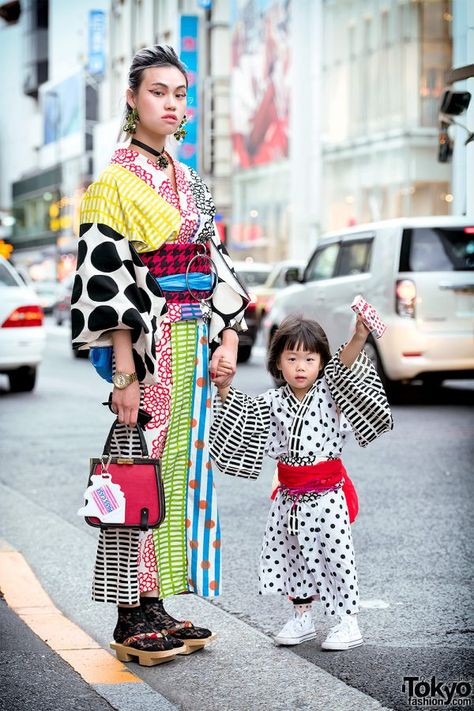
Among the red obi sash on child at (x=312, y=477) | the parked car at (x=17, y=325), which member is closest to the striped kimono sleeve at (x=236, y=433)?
the red obi sash on child at (x=312, y=477)

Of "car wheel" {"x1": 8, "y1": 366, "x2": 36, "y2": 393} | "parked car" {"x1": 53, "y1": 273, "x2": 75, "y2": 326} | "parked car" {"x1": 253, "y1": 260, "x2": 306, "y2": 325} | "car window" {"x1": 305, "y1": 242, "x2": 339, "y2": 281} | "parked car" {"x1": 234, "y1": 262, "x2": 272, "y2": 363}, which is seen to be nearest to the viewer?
"car window" {"x1": 305, "y1": 242, "x2": 339, "y2": 281}

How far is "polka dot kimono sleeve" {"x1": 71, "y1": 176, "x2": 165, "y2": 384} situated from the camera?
383 cm

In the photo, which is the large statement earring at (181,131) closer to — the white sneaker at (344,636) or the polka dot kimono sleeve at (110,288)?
the polka dot kimono sleeve at (110,288)

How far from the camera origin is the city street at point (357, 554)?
3.84 metres

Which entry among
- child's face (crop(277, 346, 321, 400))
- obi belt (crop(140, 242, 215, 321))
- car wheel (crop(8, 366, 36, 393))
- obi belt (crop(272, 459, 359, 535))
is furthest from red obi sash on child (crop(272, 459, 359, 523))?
car wheel (crop(8, 366, 36, 393))

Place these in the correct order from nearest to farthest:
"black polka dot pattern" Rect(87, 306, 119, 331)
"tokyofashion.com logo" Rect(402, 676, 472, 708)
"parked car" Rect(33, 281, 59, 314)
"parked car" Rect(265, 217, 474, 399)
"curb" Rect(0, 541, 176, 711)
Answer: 1. "tokyofashion.com logo" Rect(402, 676, 472, 708)
2. "curb" Rect(0, 541, 176, 711)
3. "black polka dot pattern" Rect(87, 306, 119, 331)
4. "parked car" Rect(265, 217, 474, 399)
5. "parked car" Rect(33, 281, 59, 314)

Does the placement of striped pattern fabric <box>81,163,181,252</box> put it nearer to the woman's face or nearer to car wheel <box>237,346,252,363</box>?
the woman's face

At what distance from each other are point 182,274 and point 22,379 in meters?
10.7

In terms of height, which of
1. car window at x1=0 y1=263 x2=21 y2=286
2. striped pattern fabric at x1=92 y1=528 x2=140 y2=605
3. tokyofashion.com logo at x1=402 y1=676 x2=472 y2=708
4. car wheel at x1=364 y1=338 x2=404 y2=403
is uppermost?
car window at x1=0 y1=263 x2=21 y2=286

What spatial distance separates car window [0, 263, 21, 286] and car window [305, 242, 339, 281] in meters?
3.13

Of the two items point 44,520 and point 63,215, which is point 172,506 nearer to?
point 44,520

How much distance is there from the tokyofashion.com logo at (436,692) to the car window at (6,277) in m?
10.8

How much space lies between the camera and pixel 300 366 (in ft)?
13.6

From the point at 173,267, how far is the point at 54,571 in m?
1.90
